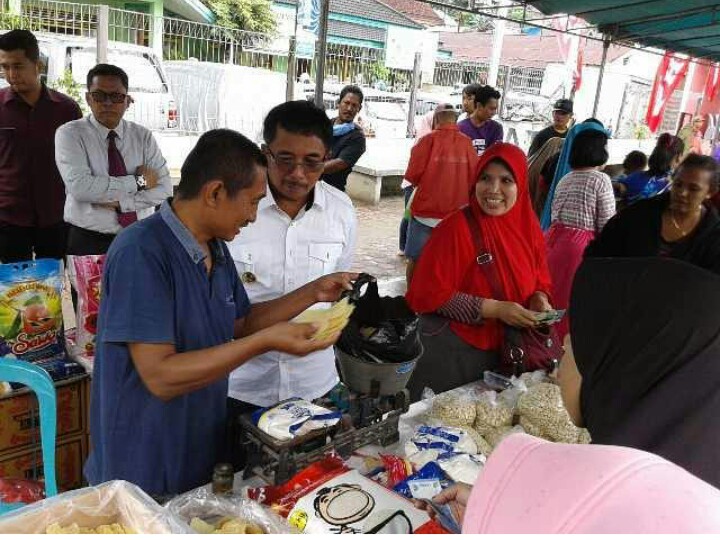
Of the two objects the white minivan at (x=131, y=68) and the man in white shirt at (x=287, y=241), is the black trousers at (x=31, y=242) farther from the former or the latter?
the white minivan at (x=131, y=68)

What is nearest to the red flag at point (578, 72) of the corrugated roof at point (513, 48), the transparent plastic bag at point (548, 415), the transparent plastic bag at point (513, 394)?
the corrugated roof at point (513, 48)

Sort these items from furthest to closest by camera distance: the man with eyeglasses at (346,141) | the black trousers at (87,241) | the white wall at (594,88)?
the white wall at (594,88) < the man with eyeglasses at (346,141) < the black trousers at (87,241)

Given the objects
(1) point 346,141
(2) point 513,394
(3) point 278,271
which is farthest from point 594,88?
(3) point 278,271

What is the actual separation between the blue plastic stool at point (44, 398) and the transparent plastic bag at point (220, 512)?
0.61m

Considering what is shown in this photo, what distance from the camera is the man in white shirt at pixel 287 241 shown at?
188 cm


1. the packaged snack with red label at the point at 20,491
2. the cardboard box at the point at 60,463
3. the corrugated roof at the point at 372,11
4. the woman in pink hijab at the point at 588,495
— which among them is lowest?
the cardboard box at the point at 60,463

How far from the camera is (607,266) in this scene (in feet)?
3.91

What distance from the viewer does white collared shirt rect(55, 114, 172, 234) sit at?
303cm

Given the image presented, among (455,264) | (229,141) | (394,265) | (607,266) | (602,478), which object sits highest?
(229,141)

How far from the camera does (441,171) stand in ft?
16.2

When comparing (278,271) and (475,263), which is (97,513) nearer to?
(278,271)

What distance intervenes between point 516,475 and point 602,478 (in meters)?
0.11

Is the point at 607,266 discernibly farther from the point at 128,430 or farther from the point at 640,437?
the point at 128,430

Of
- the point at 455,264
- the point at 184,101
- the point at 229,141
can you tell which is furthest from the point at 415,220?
the point at 184,101
